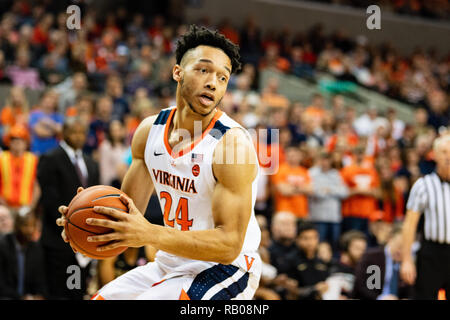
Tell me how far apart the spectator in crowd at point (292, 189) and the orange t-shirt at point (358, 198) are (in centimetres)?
68

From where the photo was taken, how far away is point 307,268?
6.04 meters

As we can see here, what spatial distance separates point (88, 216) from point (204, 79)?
0.92 metres

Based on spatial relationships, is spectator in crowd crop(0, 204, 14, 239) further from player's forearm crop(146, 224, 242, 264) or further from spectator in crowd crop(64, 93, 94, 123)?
player's forearm crop(146, 224, 242, 264)

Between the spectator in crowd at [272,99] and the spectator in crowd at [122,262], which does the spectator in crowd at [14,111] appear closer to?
the spectator in crowd at [122,262]

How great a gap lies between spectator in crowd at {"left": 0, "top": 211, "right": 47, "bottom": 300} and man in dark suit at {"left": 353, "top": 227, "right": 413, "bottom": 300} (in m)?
2.91

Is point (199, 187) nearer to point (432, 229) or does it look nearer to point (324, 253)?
point (432, 229)

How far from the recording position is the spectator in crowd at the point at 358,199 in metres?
8.15

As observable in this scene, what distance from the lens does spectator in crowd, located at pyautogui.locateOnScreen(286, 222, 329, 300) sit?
588 cm

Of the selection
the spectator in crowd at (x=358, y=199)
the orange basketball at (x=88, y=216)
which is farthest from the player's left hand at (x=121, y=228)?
the spectator in crowd at (x=358, y=199)

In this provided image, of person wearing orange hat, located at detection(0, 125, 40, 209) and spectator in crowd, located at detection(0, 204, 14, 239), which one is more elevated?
person wearing orange hat, located at detection(0, 125, 40, 209)

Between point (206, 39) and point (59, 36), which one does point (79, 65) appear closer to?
point (59, 36)

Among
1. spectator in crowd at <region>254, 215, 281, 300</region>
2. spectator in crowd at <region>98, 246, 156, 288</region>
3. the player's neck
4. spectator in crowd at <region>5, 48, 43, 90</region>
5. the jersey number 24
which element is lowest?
spectator in crowd at <region>254, 215, 281, 300</region>

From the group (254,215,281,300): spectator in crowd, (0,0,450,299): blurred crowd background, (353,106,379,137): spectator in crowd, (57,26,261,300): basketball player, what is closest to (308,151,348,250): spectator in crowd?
(0,0,450,299): blurred crowd background
